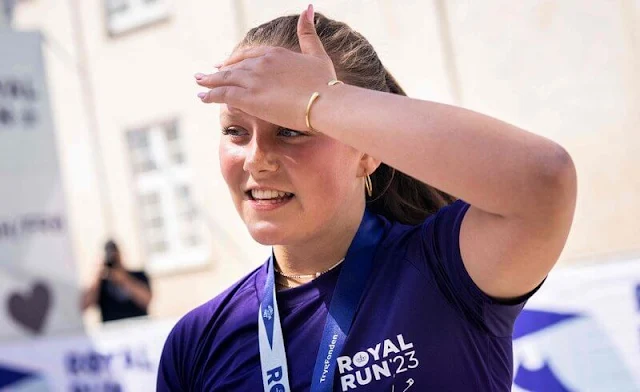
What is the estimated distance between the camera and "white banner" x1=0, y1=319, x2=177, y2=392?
5051 mm

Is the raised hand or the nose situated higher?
the raised hand

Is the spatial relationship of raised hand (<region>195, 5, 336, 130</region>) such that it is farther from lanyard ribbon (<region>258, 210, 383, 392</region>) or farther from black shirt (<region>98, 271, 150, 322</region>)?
black shirt (<region>98, 271, 150, 322</region>)

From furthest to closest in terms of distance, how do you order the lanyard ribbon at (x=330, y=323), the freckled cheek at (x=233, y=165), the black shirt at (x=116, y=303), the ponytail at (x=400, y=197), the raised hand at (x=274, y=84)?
the black shirt at (x=116, y=303) < the ponytail at (x=400, y=197) < the freckled cheek at (x=233, y=165) < the lanyard ribbon at (x=330, y=323) < the raised hand at (x=274, y=84)

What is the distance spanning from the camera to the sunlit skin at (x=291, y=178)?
169 cm

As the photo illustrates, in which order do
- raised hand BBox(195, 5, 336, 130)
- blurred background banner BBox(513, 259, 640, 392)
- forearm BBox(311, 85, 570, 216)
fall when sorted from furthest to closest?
blurred background banner BBox(513, 259, 640, 392), raised hand BBox(195, 5, 336, 130), forearm BBox(311, 85, 570, 216)

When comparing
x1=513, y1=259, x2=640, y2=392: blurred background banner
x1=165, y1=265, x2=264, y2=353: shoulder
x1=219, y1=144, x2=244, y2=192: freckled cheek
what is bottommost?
x1=513, y1=259, x2=640, y2=392: blurred background banner

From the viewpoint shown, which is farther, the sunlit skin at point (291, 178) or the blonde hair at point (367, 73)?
the blonde hair at point (367, 73)

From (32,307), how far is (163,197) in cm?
974

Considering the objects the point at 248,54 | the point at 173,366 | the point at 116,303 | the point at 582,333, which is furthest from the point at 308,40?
the point at 116,303

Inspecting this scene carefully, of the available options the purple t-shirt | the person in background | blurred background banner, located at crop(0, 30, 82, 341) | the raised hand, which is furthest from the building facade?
the raised hand

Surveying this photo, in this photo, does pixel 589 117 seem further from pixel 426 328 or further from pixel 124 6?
pixel 426 328

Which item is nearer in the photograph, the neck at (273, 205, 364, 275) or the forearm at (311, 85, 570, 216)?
the forearm at (311, 85, 570, 216)

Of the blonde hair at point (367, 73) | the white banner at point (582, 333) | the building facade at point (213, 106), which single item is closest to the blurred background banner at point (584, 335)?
the white banner at point (582, 333)

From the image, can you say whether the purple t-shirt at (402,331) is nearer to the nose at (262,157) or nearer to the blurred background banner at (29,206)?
the nose at (262,157)
